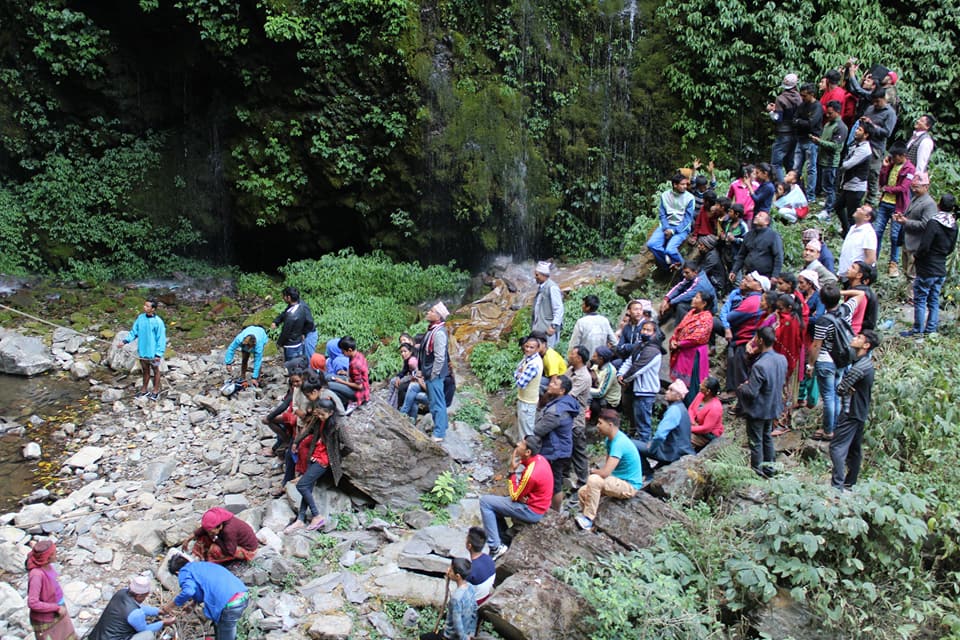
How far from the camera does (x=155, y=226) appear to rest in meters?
19.0

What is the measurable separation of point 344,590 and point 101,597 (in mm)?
2720

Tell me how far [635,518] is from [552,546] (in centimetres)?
87

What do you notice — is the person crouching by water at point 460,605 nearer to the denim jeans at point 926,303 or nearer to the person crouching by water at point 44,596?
the person crouching by water at point 44,596

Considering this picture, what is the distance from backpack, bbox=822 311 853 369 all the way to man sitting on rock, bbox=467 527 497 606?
4.35m

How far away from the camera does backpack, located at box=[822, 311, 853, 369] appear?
8.03 meters

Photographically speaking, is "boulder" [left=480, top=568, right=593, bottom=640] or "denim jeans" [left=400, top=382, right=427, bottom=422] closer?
"boulder" [left=480, top=568, right=593, bottom=640]

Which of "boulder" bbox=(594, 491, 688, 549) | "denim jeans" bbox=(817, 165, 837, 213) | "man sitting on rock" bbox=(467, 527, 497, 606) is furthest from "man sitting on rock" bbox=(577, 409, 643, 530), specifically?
"denim jeans" bbox=(817, 165, 837, 213)

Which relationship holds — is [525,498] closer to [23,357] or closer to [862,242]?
[862,242]

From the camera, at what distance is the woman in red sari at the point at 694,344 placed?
889 centimetres

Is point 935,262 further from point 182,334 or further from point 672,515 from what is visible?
point 182,334

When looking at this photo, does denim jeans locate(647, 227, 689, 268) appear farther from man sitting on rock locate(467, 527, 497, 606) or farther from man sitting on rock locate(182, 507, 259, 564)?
man sitting on rock locate(182, 507, 259, 564)

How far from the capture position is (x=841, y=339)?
8.05m

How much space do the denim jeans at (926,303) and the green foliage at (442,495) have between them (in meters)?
6.43

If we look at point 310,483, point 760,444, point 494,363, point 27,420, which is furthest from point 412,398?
point 27,420
